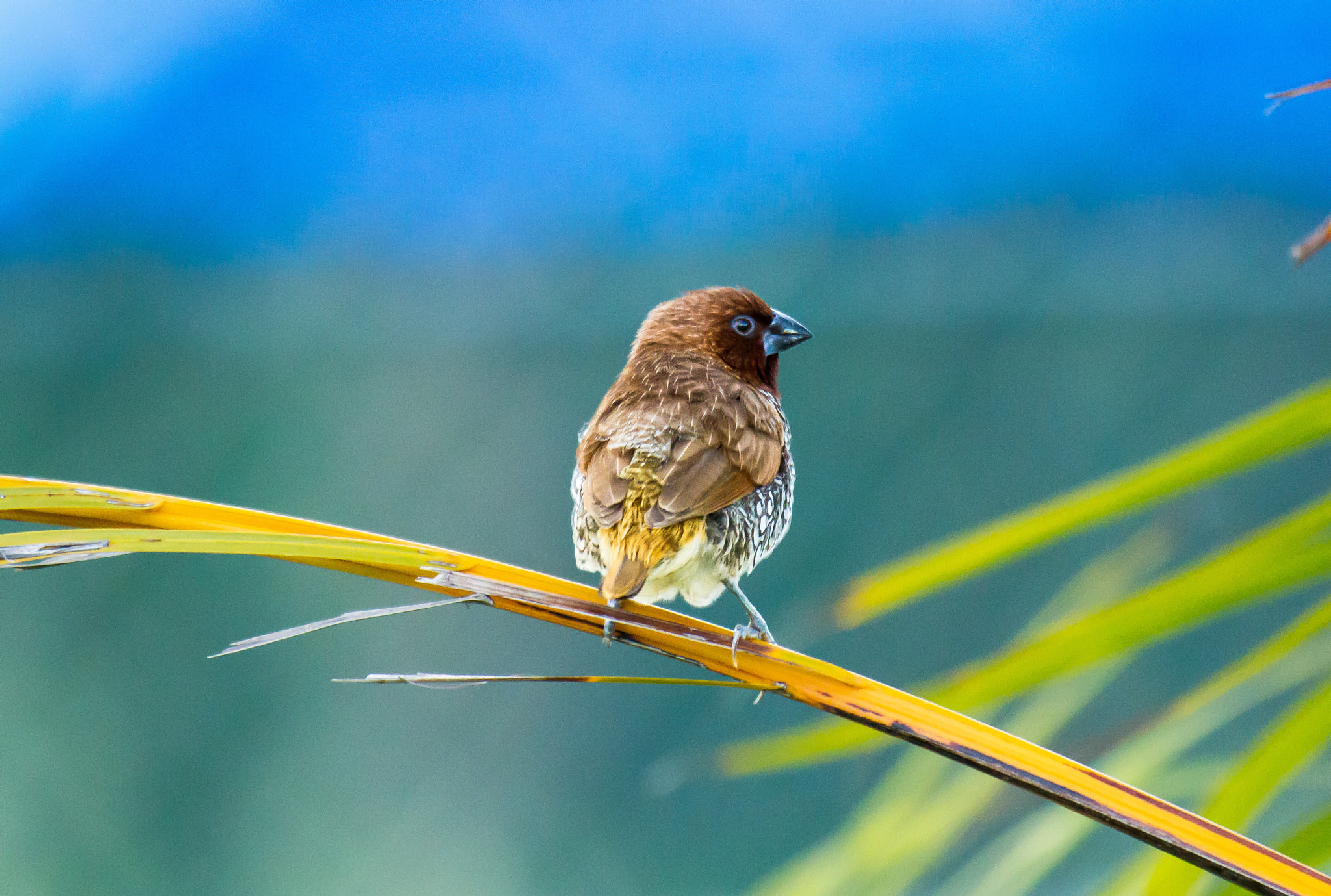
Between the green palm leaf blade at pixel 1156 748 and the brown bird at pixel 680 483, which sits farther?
the brown bird at pixel 680 483

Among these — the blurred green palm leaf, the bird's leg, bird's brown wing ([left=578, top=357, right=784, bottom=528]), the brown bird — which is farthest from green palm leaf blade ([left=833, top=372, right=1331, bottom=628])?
bird's brown wing ([left=578, top=357, right=784, bottom=528])

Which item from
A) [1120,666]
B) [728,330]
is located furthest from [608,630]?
[728,330]

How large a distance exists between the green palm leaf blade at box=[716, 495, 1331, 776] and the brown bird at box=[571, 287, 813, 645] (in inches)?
19.7

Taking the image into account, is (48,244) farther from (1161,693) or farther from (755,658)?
(1161,693)

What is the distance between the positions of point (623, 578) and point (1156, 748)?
63cm

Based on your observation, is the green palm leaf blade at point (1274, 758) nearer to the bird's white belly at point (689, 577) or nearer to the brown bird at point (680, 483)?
the brown bird at point (680, 483)

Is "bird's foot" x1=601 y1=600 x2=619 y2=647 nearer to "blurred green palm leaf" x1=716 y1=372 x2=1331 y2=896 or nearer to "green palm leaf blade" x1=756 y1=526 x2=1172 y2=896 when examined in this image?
"blurred green palm leaf" x1=716 y1=372 x2=1331 y2=896

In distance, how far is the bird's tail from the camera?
1.25 meters

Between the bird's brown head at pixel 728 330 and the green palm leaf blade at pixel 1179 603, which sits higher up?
the bird's brown head at pixel 728 330

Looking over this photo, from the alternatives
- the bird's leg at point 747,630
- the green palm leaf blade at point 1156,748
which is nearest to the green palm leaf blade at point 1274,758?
the green palm leaf blade at point 1156,748

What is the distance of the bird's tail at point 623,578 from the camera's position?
4.09 ft

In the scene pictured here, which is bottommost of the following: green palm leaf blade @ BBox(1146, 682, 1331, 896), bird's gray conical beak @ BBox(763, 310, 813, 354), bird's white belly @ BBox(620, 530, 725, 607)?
green palm leaf blade @ BBox(1146, 682, 1331, 896)

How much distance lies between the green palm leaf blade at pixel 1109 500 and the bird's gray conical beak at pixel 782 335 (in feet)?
3.91

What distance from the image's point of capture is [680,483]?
4.99 feet
